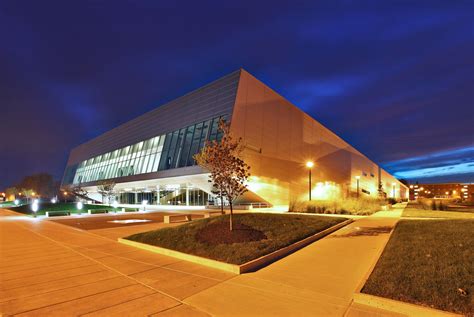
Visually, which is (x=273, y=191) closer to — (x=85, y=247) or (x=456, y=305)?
(x=85, y=247)

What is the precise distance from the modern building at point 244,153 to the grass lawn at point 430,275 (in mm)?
19932

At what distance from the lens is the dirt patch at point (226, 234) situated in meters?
9.69

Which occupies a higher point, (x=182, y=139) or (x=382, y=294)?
(x=182, y=139)

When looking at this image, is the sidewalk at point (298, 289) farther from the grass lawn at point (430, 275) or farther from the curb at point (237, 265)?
the grass lawn at point (430, 275)

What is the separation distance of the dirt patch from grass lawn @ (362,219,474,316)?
13.9ft

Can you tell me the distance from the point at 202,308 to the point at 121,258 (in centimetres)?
510

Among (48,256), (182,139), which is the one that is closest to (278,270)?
(48,256)

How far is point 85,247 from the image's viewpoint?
11.0 m

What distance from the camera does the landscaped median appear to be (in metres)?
7.94

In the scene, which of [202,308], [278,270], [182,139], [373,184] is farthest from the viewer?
[373,184]

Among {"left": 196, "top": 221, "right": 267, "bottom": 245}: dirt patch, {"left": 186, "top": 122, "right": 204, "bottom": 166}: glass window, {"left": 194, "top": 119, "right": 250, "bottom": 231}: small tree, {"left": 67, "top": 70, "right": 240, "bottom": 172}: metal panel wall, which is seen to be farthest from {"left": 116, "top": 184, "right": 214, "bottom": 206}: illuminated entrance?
{"left": 194, "top": 119, "right": 250, "bottom": 231}: small tree

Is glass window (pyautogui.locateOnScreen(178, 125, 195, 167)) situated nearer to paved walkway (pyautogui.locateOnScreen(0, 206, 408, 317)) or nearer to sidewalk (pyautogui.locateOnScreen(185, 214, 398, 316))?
paved walkway (pyautogui.locateOnScreen(0, 206, 408, 317))

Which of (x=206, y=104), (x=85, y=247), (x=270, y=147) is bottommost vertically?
(x=85, y=247)

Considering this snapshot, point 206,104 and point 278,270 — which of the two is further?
point 206,104
